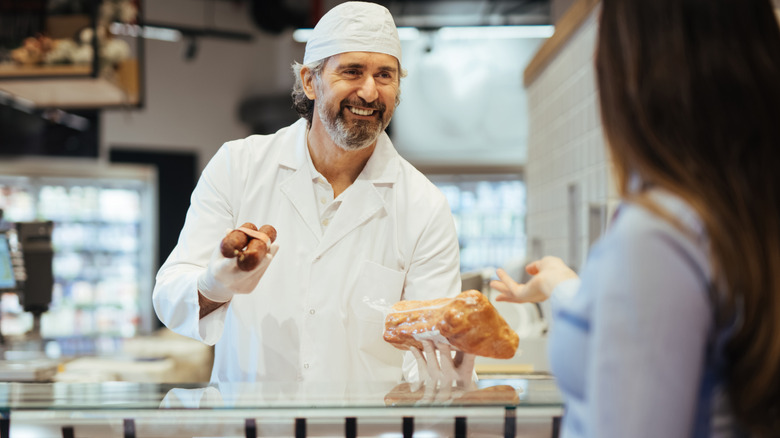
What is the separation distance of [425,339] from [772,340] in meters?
0.73

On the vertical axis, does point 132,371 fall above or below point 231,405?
below

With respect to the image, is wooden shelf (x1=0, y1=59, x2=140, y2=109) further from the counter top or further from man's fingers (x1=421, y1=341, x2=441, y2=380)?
man's fingers (x1=421, y1=341, x2=441, y2=380)

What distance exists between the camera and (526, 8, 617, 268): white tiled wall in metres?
3.34

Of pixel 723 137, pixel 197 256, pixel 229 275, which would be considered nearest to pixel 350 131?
pixel 197 256

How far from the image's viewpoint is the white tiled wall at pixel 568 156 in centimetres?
334

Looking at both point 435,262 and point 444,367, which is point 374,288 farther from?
point 444,367

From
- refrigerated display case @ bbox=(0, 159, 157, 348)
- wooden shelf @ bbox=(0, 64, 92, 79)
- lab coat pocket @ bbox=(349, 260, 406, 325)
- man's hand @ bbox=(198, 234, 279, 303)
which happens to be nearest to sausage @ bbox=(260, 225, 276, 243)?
man's hand @ bbox=(198, 234, 279, 303)

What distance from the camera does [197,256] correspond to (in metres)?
1.97

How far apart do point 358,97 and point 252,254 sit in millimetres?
781

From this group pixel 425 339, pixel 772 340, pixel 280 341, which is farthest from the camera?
pixel 280 341

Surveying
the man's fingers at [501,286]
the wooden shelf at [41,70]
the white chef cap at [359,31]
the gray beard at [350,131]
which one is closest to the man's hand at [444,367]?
the man's fingers at [501,286]

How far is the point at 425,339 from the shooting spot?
1414 millimetres

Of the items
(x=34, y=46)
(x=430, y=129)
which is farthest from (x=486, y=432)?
(x=430, y=129)

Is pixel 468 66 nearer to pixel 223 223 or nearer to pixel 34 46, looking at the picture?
pixel 34 46
